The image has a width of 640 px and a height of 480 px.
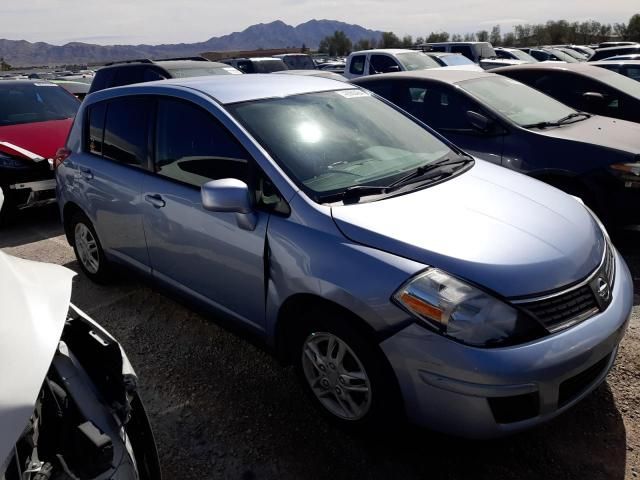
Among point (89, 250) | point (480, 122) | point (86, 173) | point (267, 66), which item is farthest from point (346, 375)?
point (267, 66)

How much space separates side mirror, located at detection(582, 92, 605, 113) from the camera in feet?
20.7

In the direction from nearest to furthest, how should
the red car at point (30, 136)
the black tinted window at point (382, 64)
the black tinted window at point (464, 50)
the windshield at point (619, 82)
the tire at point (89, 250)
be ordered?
the tire at point (89, 250)
the red car at point (30, 136)
the windshield at point (619, 82)
the black tinted window at point (382, 64)
the black tinted window at point (464, 50)

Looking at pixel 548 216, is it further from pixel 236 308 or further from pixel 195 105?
pixel 195 105

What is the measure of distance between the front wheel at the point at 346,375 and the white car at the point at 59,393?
0.88m

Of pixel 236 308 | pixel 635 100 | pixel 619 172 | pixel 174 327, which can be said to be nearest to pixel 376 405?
pixel 236 308

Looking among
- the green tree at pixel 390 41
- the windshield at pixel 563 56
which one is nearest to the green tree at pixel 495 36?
the green tree at pixel 390 41

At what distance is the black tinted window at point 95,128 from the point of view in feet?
12.7

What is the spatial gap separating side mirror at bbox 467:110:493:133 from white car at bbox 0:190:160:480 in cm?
395

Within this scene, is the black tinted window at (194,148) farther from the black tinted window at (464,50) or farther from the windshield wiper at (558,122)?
the black tinted window at (464,50)

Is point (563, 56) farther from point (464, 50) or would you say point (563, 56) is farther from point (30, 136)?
point (30, 136)

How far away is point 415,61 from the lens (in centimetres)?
1132

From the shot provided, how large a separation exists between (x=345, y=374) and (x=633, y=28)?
162ft

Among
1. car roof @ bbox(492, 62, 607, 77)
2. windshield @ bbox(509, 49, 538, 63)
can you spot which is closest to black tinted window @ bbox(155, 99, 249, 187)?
car roof @ bbox(492, 62, 607, 77)

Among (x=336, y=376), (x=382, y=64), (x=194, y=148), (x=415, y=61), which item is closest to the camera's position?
(x=336, y=376)
